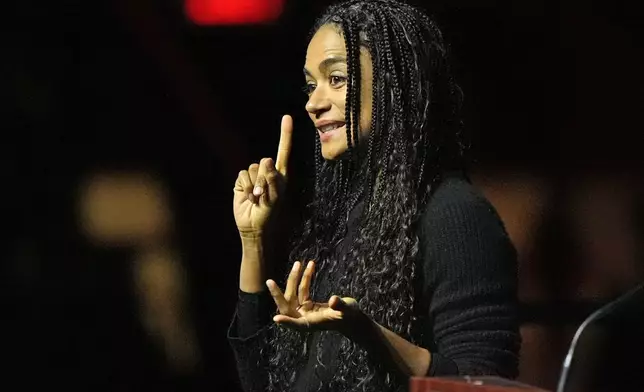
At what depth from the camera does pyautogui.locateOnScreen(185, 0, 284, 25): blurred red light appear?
2662 mm

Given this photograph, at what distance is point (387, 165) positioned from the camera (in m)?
1.76

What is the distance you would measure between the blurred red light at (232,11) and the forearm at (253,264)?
3.01 ft

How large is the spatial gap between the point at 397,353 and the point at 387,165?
0.34 m

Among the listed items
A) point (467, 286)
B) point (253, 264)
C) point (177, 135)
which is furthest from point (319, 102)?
point (177, 135)

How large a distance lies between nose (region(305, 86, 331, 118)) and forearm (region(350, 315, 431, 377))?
422 mm

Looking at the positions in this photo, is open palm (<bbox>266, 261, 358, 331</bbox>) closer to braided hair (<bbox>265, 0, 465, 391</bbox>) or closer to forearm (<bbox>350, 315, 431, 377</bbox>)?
forearm (<bbox>350, 315, 431, 377</bbox>)

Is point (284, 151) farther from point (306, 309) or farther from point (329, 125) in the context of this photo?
point (306, 309)

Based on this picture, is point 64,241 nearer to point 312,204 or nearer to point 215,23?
point 215,23

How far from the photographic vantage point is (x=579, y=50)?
261 cm

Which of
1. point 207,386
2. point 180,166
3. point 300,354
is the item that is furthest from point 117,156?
point 300,354

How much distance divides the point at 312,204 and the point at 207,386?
865mm

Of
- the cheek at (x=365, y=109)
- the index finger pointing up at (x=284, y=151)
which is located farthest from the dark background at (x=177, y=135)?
the cheek at (x=365, y=109)

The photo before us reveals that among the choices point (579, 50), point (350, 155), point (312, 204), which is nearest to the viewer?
point (350, 155)

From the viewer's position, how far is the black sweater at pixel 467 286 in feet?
5.22
